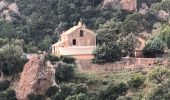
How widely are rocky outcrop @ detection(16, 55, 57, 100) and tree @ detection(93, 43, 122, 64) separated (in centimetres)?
495

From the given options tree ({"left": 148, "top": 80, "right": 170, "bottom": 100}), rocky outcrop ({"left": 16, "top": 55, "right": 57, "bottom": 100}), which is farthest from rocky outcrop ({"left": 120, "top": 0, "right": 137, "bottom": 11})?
tree ({"left": 148, "top": 80, "right": 170, "bottom": 100})

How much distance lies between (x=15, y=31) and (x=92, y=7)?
1074cm

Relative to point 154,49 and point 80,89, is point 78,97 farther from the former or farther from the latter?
point 154,49

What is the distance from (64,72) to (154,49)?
9.52 metres

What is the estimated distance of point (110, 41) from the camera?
85.5m

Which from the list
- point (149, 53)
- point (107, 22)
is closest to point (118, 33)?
point (107, 22)

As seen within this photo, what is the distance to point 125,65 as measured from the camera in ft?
263

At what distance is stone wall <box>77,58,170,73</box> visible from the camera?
7931 cm

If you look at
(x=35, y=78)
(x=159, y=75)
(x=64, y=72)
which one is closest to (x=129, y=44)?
(x=64, y=72)

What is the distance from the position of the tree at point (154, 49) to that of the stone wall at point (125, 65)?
2.22 meters

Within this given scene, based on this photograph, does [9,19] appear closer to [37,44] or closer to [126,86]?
[37,44]

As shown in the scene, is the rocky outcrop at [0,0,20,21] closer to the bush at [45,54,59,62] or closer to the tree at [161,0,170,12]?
the tree at [161,0,170,12]

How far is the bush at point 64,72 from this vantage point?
78.0m

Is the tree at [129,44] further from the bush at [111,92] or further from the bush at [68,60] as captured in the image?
the bush at [111,92]
